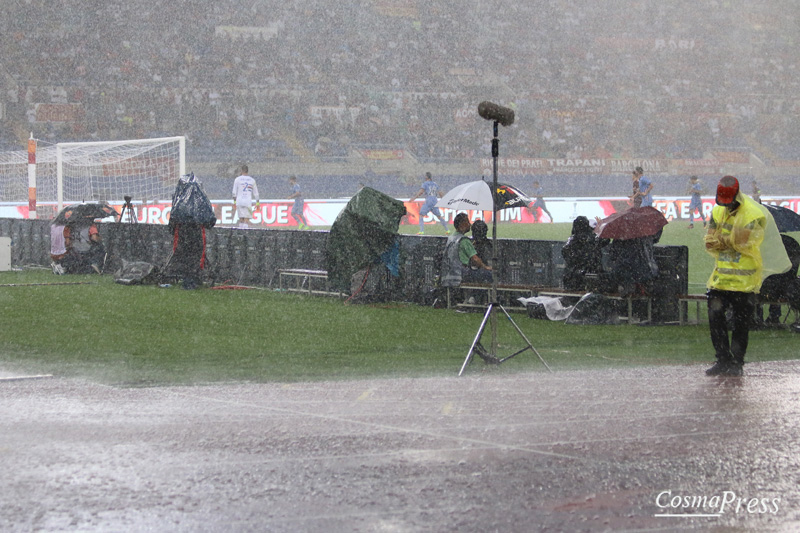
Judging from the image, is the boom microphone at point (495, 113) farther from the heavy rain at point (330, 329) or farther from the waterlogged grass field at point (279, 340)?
the waterlogged grass field at point (279, 340)

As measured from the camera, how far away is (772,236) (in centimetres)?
920

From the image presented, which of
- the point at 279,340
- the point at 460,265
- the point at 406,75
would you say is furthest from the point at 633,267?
the point at 406,75

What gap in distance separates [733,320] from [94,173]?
2551 centimetres

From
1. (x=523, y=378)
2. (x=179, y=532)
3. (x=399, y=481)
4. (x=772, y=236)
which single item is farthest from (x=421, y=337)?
(x=179, y=532)

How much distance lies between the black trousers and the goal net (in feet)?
76.9

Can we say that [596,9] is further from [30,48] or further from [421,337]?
[421,337]

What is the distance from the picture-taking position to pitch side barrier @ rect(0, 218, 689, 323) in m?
12.6

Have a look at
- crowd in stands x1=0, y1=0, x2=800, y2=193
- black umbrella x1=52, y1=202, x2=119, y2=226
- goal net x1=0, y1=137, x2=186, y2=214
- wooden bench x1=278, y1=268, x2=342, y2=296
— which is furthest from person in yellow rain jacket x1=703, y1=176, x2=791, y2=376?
crowd in stands x1=0, y1=0, x2=800, y2=193

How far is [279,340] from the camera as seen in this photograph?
10.9 m

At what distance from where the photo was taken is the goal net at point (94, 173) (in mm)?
29828

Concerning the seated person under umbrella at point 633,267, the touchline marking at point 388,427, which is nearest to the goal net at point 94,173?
the seated person under umbrella at point 633,267

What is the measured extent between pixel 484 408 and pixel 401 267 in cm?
799

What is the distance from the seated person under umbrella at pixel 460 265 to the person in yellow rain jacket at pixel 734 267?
18.6 feet

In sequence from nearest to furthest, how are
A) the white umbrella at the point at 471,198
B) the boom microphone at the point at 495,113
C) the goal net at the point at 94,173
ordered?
the boom microphone at the point at 495,113, the white umbrella at the point at 471,198, the goal net at the point at 94,173
